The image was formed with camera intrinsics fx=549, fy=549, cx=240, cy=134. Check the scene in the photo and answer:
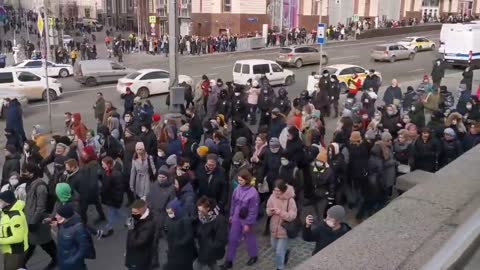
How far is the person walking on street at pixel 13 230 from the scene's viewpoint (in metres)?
6.65

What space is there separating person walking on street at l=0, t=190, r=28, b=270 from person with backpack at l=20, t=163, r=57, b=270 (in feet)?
1.09

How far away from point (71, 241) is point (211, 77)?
22.7 meters

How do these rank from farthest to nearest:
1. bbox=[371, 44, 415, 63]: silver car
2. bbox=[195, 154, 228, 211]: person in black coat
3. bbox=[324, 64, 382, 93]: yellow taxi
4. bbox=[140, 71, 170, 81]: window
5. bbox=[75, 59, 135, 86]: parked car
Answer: bbox=[371, 44, 415, 63]: silver car → bbox=[75, 59, 135, 86]: parked car → bbox=[324, 64, 382, 93]: yellow taxi → bbox=[140, 71, 170, 81]: window → bbox=[195, 154, 228, 211]: person in black coat

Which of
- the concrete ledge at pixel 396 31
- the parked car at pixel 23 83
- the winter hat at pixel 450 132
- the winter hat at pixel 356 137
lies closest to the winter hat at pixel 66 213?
the winter hat at pixel 356 137

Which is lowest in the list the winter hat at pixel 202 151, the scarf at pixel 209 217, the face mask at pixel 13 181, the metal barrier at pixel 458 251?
the face mask at pixel 13 181

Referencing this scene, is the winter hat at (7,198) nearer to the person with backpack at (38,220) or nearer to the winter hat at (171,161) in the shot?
the person with backpack at (38,220)

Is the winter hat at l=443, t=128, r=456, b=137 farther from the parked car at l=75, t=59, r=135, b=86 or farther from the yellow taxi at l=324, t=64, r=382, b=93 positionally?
the parked car at l=75, t=59, r=135, b=86

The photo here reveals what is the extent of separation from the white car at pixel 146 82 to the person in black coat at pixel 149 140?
1172 centimetres

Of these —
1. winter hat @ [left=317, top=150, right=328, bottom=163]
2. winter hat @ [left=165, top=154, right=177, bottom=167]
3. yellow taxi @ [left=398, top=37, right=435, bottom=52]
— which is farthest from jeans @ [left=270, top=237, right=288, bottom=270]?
yellow taxi @ [left=398, top=37, right=435, bottom=52]

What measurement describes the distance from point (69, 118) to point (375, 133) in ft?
22.2

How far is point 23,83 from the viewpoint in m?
21.8

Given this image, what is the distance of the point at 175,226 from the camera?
6496 millimetres

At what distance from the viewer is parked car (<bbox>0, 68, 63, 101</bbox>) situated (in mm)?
21484

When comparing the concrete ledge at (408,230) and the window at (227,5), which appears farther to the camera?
the window at (227,5)
